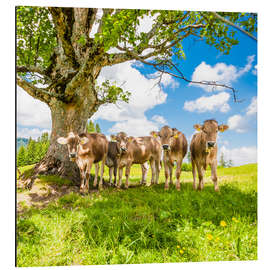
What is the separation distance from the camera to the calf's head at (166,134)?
352 centimetres

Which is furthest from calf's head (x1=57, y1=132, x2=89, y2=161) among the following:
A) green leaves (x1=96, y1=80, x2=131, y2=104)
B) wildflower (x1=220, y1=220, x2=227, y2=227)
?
wildflower (x1=220, y1=220, x2=227, y2=227)

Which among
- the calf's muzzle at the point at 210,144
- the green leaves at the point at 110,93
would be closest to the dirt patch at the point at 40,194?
the green leaves at the point at 110,93

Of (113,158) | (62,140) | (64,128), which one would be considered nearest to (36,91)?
(64,128)

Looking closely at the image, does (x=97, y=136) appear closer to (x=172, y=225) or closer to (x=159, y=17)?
(x=172, y=225)

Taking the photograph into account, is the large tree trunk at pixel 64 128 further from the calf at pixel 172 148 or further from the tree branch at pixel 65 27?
the calf at pixel 172 148

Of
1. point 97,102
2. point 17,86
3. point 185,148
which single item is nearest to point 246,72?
point 185,148

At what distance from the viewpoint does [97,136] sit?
3637 mm

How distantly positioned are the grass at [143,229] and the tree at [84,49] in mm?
870

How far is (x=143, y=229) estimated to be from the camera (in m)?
2.77

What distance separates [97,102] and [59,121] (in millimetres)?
710

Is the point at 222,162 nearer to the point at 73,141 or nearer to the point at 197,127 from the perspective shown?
the point at 197,127

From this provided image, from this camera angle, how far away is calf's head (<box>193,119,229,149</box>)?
3.42 meters

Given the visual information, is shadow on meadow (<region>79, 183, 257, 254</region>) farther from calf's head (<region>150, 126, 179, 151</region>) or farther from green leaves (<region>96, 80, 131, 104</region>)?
green leaves (<region>96, 80, 131, 104</region>)

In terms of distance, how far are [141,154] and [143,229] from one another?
Result: 2.60 meters
